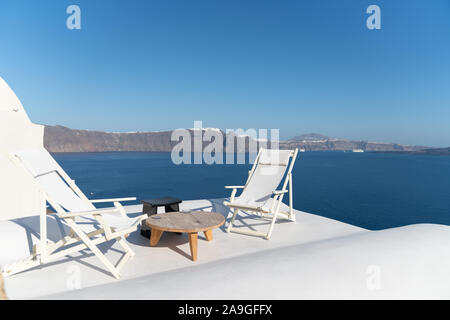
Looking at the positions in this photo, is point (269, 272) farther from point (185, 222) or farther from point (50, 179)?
point (50, 179)

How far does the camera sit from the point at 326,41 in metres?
33.2

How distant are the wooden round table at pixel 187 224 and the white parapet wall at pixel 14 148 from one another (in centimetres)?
597

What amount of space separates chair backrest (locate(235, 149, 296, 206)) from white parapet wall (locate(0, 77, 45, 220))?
637 cm

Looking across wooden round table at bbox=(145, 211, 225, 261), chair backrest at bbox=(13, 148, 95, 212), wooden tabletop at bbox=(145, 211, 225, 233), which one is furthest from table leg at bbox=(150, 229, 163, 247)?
chair backrest at bbox=(13, 148, 95, 212)

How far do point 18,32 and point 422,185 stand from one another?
4725 cm

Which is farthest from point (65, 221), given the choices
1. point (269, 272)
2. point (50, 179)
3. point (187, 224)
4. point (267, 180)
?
point (267, 180)

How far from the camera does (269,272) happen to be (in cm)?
192

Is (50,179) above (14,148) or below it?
below

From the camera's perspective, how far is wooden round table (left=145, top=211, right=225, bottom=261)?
2.70m

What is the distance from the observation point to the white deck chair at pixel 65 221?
88.5 inches

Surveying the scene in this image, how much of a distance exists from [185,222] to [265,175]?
5.64 ft
